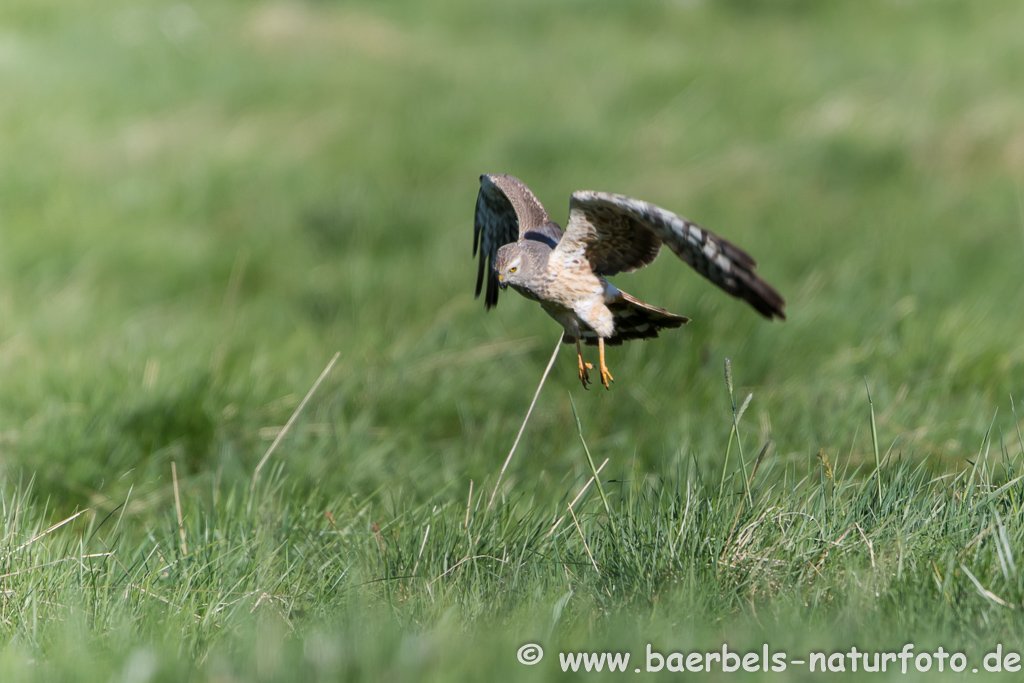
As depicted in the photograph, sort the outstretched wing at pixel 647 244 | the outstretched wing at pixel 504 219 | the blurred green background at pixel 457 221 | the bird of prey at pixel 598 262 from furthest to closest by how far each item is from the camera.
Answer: the blurred green background at pixel 457 221, the outstretched wing at pixel 504 219, the bird of prey at pixel 598 262, the outstretched wing at pixel 647 244

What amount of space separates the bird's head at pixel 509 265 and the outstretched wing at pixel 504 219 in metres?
0.14

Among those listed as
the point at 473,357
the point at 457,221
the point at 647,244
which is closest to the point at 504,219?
the point at 647,244

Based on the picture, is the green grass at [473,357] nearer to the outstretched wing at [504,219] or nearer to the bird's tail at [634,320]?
the bird's tail at [634,320]

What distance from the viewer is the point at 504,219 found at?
3.10 m

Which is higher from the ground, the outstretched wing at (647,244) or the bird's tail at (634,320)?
the outstretched wing at (647,244)

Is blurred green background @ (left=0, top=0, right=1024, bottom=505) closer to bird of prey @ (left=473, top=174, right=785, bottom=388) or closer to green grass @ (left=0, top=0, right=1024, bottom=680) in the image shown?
green grass @ (left=0, top=0, right=1024, bottom=680)

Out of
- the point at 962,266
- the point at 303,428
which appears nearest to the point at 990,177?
the point at 962,266

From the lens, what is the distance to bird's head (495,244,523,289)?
2432 mm

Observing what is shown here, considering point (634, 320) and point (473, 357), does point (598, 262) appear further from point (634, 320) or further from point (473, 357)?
point (473, 357)

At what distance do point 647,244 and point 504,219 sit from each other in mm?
722

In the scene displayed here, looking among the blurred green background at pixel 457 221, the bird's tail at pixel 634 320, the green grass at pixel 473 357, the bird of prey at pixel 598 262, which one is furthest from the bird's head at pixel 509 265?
the blurred green background at pixel 457 221

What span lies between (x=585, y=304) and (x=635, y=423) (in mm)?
1701

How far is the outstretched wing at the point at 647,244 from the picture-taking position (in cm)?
201

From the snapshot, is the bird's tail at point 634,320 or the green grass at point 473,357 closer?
the green grass at point 473,357
